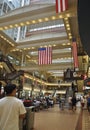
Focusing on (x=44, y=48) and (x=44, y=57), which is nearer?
(x=44, y=57)

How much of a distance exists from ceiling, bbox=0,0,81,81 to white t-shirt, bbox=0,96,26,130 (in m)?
5.62

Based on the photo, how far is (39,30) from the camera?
19.0 metres

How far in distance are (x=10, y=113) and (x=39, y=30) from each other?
17252 mm

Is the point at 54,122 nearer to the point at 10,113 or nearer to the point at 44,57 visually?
the point at 44,57

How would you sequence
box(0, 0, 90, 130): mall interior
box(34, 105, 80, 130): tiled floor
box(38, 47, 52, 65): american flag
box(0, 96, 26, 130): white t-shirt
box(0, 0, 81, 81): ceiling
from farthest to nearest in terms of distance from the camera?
box(38, 47, 52, 65): american flag, box(0, 0, 81, 81): ceiling, box(0, 0, 90, 130): mall interior, box(34, 105, 80, 130): tiled floor, box(0, 96, 26, 130): white t-shirt

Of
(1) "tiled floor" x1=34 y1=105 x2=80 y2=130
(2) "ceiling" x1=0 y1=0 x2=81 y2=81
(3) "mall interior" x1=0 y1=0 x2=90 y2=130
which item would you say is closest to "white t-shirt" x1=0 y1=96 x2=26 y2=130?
(3) "mall interior" x1=0 y1=0 x2=90 y2=130

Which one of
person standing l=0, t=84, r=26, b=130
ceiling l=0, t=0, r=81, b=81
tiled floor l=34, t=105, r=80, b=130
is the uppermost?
ceiling l=0, t=0, r=81, b=81

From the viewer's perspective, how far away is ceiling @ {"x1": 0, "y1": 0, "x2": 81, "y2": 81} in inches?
448

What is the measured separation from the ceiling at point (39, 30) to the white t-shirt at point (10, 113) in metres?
5.62

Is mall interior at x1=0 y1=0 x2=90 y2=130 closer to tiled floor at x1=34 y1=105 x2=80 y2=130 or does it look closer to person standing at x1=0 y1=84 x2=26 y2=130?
tiled floor at x1=34 y1=105 x2=80 y2=130

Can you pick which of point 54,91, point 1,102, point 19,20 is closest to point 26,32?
point 19,20

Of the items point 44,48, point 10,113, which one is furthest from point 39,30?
point 10,113

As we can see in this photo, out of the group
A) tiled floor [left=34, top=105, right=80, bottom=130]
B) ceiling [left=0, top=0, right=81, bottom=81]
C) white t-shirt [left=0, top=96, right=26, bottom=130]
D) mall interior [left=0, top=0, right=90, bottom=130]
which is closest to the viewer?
white t-shirt [left=0, top=96, right=26, bottom=130]

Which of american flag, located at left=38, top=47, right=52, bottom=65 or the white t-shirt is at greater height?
american flag, located at left=38, top=47, right=52, bottom=65
